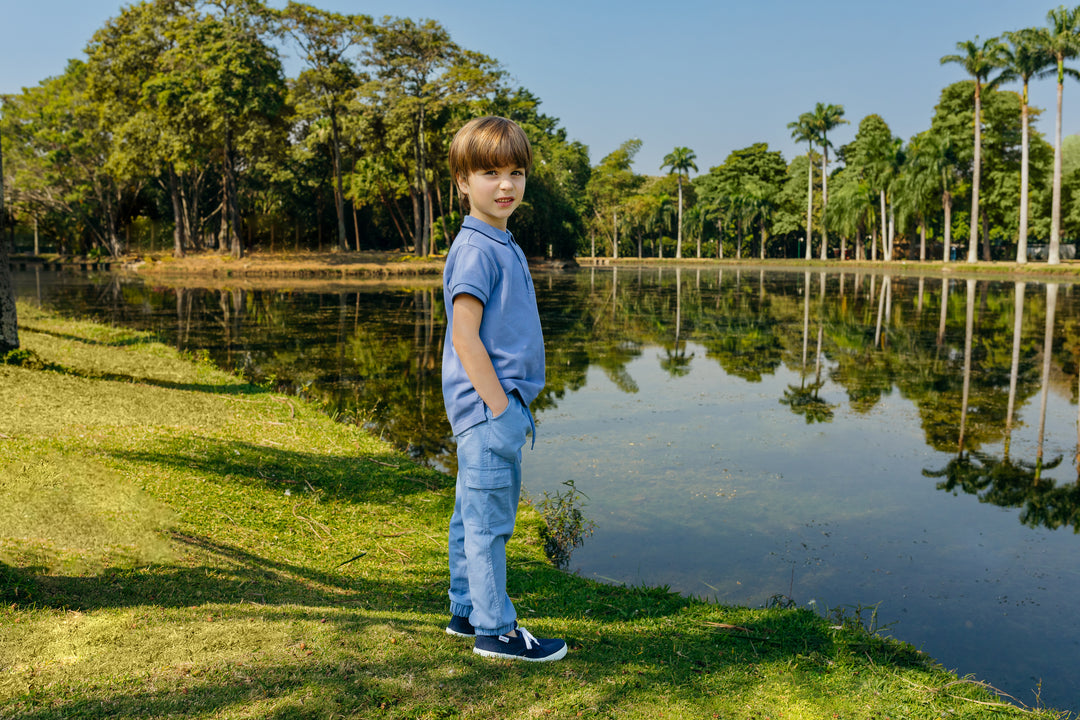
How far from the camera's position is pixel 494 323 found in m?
2.70

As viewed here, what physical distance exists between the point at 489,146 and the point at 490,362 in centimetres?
78

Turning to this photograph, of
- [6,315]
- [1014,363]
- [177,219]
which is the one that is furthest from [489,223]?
[177,219]

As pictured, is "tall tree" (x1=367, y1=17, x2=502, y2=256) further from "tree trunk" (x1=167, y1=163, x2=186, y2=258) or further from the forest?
"tree trunk" (x1=167, y1=163, x2=186, y2=258)

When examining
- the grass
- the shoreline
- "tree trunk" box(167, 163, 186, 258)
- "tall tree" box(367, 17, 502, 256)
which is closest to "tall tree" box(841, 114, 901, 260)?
the shoreline

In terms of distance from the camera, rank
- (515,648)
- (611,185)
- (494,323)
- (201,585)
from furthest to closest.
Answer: (611,185), (201,585), (515,648), (494,323)

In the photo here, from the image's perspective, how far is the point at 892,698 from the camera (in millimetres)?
2809

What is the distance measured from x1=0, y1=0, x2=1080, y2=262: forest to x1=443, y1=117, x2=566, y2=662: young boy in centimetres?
3710

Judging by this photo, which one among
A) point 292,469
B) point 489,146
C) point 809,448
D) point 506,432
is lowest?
point 809,448

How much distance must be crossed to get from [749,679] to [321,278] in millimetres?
38031

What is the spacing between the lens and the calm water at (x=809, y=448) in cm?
427

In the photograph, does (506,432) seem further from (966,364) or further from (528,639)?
(966,364)

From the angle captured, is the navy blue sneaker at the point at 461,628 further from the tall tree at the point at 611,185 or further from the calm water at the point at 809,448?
the tall tree at the point at 611,185

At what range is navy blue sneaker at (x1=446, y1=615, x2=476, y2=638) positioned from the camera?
2971mm

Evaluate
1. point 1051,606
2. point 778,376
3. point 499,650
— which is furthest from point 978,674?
point 778,376
